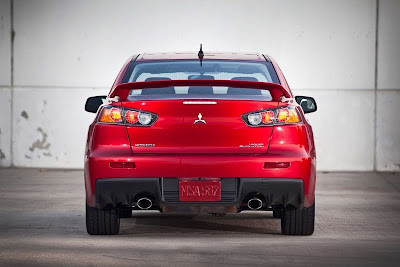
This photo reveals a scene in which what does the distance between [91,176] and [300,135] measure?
5.37 feet

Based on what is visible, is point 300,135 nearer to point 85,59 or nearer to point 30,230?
point 30,230

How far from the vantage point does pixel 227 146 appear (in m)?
7.99

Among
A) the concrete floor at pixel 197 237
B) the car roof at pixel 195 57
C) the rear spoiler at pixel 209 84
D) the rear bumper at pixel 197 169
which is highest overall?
the car roof at pixel 195 57

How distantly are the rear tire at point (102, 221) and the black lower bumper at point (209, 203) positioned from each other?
54 cm

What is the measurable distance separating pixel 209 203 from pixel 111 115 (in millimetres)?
1027

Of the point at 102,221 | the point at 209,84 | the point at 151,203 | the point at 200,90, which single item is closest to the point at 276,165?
the point at 209,84

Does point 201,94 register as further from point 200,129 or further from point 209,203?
point 209,203

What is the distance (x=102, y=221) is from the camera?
868cm

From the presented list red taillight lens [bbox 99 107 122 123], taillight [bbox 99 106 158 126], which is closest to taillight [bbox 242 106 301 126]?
taillight [bbox 99 106 158 126]

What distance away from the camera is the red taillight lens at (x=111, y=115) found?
8.12m

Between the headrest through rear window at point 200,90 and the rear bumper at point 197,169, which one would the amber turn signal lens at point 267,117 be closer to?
the rear bumper at point 197,169

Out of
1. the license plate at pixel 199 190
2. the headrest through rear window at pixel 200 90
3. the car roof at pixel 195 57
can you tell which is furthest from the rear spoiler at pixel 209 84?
the car roof at pixel 195 57

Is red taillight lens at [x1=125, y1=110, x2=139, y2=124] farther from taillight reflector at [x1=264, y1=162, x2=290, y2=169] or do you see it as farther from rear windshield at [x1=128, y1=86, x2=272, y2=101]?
taillight reflector at [x1=264, y1=162, x2=290, y2=169]

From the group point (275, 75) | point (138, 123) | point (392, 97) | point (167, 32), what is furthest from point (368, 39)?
point (138, 123)
